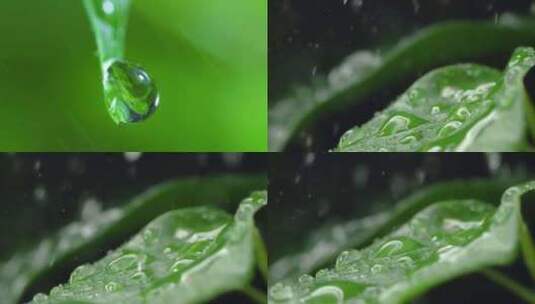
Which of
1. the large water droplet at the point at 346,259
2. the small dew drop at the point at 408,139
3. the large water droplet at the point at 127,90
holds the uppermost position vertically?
the large water droplet at the point at 127,90

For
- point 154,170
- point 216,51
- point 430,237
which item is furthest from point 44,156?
point 430,237

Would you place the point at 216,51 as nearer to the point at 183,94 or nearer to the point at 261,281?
the point at 183,94

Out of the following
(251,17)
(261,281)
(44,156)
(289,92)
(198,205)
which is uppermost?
(251,17)

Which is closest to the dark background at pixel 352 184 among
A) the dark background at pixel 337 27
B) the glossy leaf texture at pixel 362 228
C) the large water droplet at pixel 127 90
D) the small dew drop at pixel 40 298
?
the glossy leaf texture at pixel 362 228

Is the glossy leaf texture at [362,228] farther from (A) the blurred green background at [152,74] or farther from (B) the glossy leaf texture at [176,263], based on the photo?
(A) the blurred green background at [152,74]

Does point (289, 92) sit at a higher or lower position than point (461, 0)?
lower

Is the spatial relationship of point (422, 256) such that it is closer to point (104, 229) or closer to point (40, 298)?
point (104, 229)
